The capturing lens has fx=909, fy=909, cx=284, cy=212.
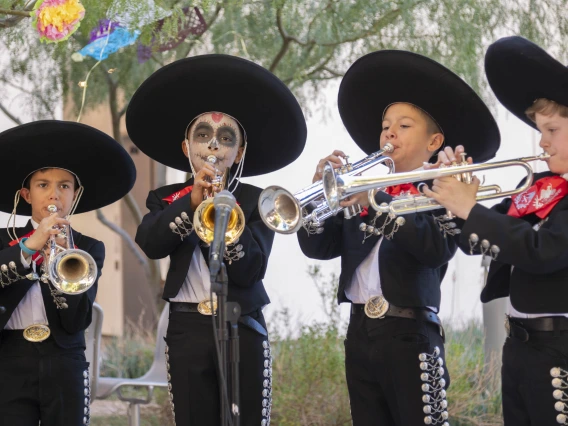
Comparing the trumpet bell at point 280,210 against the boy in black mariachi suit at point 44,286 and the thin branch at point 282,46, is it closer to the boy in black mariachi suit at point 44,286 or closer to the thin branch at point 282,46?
the boy in black mariachi suit at point 44,286

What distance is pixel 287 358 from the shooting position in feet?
24.6

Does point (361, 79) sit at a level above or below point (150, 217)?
above

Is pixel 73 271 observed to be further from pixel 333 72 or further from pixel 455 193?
pixel 333 72

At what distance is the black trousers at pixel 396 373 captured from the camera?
4.27 m

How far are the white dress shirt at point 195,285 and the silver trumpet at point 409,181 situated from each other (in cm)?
83

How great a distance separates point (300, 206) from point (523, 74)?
1196mm

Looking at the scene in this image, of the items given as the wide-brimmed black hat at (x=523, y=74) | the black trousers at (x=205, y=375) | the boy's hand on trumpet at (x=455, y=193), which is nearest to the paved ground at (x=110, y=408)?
the black trousers at (x=205, y=375)

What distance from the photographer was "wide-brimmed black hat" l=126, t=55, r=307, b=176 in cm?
491

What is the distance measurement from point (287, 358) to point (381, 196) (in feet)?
11.1

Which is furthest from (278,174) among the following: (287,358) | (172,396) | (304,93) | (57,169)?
(172,396)

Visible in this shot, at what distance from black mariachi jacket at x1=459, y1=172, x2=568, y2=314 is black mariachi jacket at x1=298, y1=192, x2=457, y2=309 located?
0.27 m

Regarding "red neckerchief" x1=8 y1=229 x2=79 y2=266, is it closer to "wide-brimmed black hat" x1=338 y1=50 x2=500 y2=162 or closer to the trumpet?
the trumpet

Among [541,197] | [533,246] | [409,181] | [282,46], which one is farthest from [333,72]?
[533,246]

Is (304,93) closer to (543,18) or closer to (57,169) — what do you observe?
(543,18)
